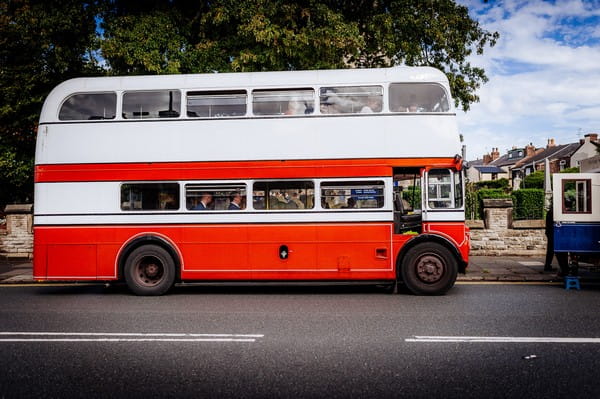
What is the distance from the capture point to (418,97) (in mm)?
8953

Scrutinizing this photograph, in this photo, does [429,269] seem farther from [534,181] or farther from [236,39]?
[534,181]

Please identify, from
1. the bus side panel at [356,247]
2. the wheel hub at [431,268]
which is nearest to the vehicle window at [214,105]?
the bus side panel at [356,247]

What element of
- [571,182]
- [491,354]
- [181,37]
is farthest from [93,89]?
[571,182]

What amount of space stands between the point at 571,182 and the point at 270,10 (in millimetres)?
8418

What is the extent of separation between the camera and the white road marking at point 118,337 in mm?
5938

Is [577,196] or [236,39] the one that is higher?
[236,39]

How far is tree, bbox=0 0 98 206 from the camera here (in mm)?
13930

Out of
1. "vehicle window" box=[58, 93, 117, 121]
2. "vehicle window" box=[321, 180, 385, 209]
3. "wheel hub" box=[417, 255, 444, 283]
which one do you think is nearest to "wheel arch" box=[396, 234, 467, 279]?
"wheel hub" box=[417, 255, 444, 283]

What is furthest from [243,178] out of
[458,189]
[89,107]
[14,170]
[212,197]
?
[14,170]

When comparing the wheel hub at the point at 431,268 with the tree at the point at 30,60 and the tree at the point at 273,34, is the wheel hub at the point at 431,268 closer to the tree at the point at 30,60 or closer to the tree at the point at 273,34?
the tree at the point at 273,34

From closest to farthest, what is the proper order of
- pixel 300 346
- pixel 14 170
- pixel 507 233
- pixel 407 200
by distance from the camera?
pixel 300 346, pixel 407 200, pixel 507 233, pixel 14 170

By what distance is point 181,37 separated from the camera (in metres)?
13.5

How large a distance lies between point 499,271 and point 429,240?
11.5 ft

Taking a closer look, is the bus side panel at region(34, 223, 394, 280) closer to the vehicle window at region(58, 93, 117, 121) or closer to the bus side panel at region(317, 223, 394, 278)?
the bus side panel at region(317, 223, 394, 278)
